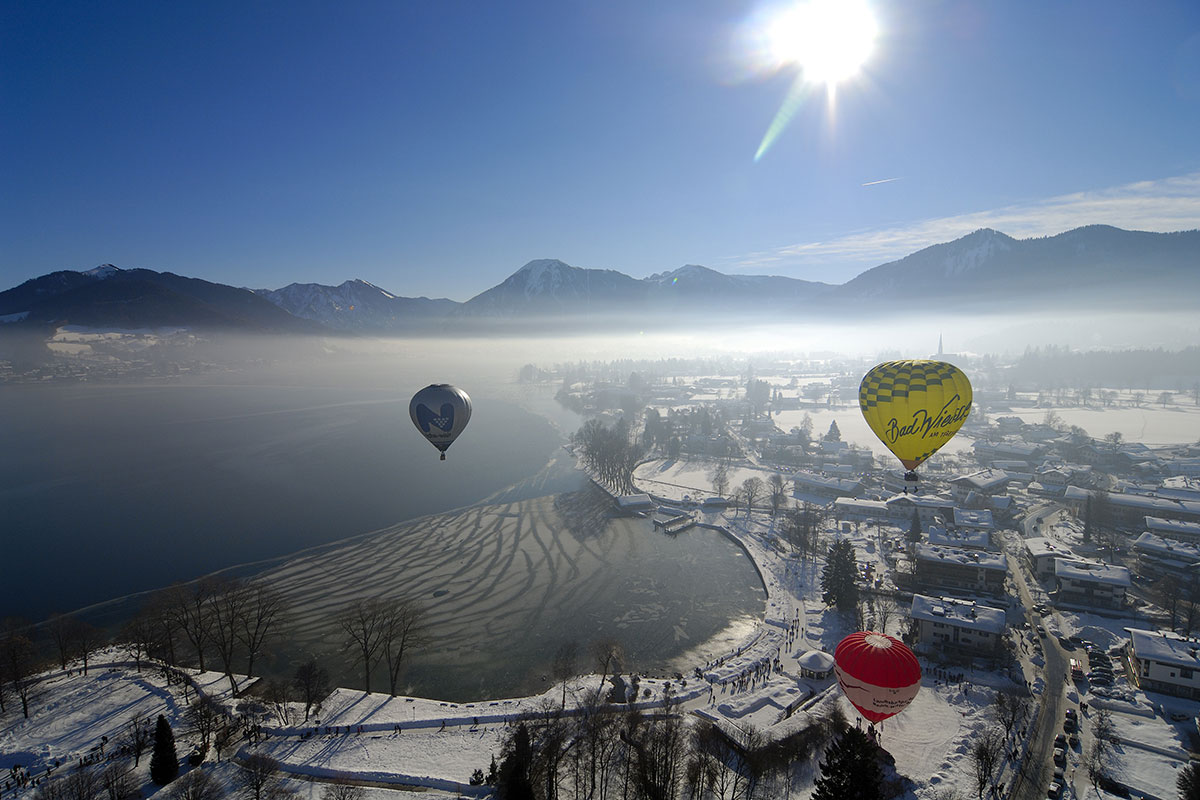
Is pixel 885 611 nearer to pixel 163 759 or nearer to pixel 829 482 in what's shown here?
pixel 829 482

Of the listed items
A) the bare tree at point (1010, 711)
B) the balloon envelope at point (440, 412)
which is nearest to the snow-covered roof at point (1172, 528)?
the bare tree at point (1010, 711)

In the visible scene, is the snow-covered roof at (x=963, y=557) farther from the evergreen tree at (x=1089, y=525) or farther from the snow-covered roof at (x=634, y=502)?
the snow-covered roof at (x=634, y=502)

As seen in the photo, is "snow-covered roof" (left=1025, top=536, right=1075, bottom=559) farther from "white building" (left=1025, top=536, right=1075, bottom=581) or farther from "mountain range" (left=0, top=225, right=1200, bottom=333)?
"mountain range" (left=0, top=225, right=1200, bottom=333)

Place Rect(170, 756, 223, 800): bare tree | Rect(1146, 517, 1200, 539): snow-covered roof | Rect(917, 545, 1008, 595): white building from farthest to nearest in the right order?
1. Rect(1146, 517, 1200, 539): snow-covered roof
2. Rect(917, 545, 1008, 595): white building
3. Rect(170, 756, 223, 800): bare tree

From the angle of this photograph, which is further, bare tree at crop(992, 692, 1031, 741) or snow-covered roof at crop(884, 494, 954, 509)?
snow-covered roof at crop(884, 494, 954, 509)

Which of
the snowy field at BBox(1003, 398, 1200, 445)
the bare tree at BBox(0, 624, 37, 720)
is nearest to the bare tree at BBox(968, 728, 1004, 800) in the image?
the bare tree at BBox(0, 624, 37, 720)

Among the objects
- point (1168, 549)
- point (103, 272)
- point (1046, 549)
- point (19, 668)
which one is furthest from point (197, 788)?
point (103, 272)
